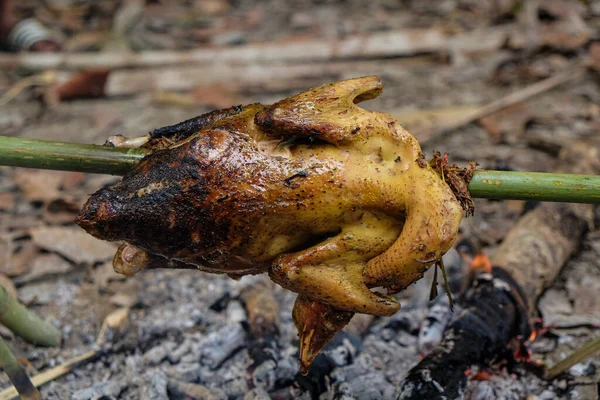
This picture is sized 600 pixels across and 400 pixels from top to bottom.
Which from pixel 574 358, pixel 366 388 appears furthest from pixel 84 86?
pixel 574 358

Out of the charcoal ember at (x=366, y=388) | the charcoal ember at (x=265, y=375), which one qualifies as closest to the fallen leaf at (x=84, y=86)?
the charcoal ember at (x=265, y=375)

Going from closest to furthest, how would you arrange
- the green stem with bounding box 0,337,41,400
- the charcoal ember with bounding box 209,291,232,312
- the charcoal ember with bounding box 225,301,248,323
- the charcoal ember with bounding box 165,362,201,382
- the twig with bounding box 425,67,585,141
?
the green stem with bounding box 0,337,41,400 < the charcoal ember with bounding box 165,362,201,382 < the charcoal ember with bounding box 225,301,248,323 < the charcoal ember with bounding box 209,291,232,312 < the twig with bounding box 425,67,585,141

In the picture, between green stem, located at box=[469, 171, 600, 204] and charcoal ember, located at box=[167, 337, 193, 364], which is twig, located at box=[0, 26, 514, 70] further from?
green stem, located at box=[469, 171, 600, 204]

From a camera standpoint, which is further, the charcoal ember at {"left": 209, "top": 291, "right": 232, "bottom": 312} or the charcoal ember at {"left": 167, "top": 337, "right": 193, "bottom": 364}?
the charcoal ember at {"left": 209, "top": 291, "right": 232, "bottom": 312}

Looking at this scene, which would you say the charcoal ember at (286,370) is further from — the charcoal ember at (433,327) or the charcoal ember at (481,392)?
the charcoal ember at (481,392)

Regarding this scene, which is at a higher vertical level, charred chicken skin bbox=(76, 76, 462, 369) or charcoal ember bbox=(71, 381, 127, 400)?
charred chicken skin bbox=(76, 76, 462, 369)

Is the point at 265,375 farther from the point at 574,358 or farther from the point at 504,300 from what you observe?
the point at 574,358

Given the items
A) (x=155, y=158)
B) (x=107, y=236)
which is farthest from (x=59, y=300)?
(x=155, y=158)

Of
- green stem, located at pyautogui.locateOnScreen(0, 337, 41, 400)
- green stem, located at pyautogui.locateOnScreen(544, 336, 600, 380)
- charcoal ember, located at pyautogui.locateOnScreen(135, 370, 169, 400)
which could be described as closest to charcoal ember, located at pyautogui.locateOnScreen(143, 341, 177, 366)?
charcoal ember, located at pyautogui.locateOnScreen(135, 370, 169, 400)
